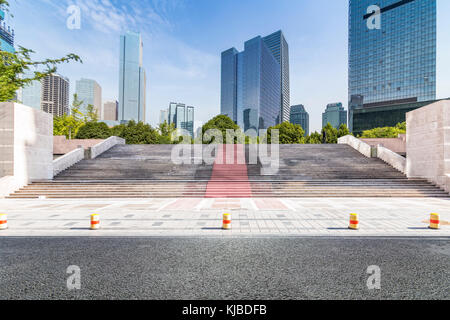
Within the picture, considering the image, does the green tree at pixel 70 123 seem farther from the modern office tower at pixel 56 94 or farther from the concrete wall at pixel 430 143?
the modern office tower at pixel 56 94

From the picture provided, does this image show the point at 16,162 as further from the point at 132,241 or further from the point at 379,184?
the point at 379,184

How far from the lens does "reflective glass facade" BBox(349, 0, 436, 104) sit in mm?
114625

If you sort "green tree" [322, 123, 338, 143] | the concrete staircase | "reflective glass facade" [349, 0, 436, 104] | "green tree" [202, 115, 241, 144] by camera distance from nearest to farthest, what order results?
the concrete staircase, "green tree" [202, 115, 241, 144], "green tree" [322, 123, 338, 143], "reflective glass facade" [349, 0, 436, 104]

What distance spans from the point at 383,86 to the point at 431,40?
89.6 ft

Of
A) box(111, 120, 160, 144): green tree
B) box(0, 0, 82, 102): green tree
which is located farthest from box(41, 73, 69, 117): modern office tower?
box(0, 0, 82, 102): green tree

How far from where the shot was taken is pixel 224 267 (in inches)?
185

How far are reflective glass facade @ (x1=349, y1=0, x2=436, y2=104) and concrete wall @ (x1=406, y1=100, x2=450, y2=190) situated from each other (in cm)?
12080

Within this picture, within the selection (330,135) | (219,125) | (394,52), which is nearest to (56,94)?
(219,125)

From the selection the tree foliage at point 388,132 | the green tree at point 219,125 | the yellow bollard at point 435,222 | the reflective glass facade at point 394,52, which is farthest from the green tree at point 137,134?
the reflective glass facade at point 394,52

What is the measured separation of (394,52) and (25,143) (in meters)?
155

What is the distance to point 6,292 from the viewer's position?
3.74 m

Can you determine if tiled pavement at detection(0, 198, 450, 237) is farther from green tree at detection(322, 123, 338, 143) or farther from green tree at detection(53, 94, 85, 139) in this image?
green tree at detection(322, 123, 338, 143)

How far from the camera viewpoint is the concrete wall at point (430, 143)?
645 inches

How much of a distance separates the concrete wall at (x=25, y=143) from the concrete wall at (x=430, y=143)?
91.1ft
